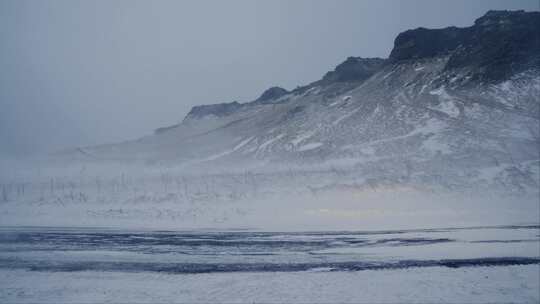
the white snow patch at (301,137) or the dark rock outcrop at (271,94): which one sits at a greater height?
the dark rock outcrop at (271,94)

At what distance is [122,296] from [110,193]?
30660mm

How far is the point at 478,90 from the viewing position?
64250 mm

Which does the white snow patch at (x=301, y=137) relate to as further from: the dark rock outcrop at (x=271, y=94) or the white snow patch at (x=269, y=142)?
the dark rock outcrop at (x=271, y=94)

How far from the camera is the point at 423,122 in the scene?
197ft

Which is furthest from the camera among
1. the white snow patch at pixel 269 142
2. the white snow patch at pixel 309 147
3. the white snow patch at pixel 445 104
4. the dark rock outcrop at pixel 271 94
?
the dark rock outcrop at pixel 271 94

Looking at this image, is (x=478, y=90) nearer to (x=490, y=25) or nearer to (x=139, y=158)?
(x=490, y=25)

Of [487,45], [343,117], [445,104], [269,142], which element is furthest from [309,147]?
[487,45]

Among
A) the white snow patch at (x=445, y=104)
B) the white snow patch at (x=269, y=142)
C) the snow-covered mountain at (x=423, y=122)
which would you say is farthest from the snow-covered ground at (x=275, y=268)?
the white snow patch at (x=269, y=142)

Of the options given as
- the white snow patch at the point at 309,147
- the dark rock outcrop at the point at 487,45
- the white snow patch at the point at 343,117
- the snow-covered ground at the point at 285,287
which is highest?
the dark rock outcrop at the point at 487,45

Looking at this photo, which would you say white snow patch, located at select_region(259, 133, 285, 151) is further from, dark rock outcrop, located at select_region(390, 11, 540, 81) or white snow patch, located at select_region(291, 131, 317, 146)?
dark rock outcrop, located at select_region(390, 11, 540, 81)

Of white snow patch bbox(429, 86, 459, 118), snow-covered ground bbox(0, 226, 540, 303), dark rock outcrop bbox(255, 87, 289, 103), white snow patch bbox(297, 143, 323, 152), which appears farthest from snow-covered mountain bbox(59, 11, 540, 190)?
dark rock outcrop bbox(255, 87, 289, 103)

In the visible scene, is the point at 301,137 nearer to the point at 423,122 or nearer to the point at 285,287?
the point at 423,122

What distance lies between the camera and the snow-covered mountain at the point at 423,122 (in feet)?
141

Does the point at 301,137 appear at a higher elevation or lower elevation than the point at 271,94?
lower
